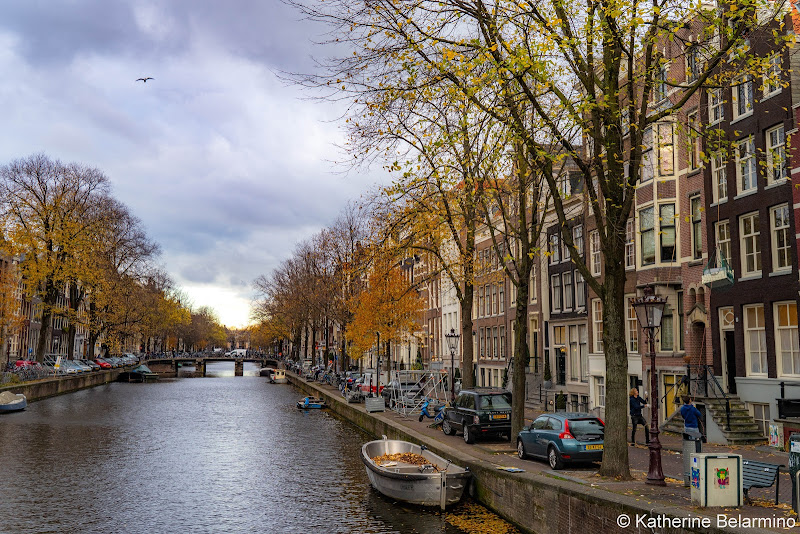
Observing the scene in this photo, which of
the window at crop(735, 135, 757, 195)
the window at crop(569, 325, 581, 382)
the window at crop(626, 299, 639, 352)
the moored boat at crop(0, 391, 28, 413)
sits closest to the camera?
the window at crop(735, 135, 757, 195)

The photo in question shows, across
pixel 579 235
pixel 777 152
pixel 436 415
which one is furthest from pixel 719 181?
pixel 436 415

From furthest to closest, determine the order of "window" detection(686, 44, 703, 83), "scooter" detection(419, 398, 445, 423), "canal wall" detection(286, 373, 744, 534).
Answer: "scooter" detection(419, 398, 445, 423)
"window" detection(686, 44, 703, 83)
"canal wall" detection(286, 373, 744, 534)

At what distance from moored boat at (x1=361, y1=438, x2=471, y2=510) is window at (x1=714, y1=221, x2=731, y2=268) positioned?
1397 centimetres

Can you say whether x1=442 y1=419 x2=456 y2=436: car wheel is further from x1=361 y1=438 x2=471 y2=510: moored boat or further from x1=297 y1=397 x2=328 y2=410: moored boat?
x1=297 y1=397 x2=328 y2=410: moored boat

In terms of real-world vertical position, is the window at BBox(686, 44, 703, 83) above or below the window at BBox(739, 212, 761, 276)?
above

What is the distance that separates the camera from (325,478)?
26.0 m

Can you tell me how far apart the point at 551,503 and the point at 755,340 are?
14.7 meters

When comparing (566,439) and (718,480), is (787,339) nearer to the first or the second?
(566,439)

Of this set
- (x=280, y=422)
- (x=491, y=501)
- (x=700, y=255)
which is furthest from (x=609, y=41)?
(x=280, y=422)

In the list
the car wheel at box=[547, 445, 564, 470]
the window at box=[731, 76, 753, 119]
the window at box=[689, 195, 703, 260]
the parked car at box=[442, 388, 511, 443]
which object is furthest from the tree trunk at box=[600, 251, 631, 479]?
the window at box=[689, 195, 703, 260]

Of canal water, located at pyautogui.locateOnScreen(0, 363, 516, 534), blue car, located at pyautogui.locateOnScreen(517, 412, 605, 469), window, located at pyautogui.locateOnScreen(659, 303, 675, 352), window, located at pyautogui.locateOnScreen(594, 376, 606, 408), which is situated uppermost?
window, located at pyautogui.locateOnScreen(659, 303, 675, 352)

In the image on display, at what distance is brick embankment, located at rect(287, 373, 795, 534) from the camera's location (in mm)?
11742

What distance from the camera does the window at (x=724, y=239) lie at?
2753cm

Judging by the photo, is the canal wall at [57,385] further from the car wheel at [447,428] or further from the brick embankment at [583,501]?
the brick embankment at [583,501]
